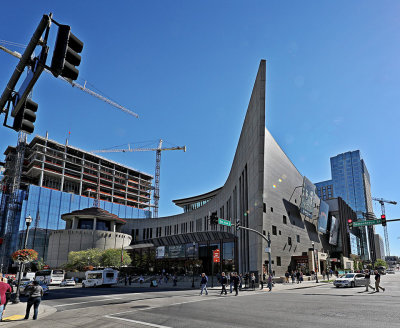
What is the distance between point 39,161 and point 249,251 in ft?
331

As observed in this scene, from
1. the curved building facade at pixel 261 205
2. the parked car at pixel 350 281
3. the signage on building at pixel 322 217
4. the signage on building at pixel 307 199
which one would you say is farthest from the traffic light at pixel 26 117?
the signage on building at pixel 322 217

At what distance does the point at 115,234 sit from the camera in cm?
8862

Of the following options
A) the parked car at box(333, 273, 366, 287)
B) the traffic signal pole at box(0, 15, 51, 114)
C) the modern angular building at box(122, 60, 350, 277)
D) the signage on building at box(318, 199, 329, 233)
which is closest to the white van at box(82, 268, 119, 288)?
the modern angular building at box(122, 60, 350, 277)

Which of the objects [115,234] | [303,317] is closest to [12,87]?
[303,317]

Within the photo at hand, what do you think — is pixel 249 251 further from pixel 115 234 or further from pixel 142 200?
pixel 142 200

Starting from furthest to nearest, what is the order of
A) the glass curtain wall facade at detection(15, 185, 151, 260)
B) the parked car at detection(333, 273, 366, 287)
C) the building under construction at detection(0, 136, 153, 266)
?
1. the building under construction at detection(0, 136, 153, 266)
2. the glass curtain wall facade at detection(15, 185, 151, 260)
3. the parked car at detection(333, 273, 366, 287)

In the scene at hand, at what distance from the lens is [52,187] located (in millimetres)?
130625

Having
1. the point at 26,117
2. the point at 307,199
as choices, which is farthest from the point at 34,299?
the point at 307,199

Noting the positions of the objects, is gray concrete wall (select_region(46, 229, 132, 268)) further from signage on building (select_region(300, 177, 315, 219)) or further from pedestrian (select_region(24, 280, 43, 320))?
pedestrian (select_region(24, 280, 43, 320))

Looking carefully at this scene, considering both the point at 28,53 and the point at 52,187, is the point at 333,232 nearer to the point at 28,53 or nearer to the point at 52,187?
the point at 28,53

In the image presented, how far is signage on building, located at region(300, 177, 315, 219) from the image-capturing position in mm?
62375

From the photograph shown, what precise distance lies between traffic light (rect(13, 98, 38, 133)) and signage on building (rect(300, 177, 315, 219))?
2359 inches

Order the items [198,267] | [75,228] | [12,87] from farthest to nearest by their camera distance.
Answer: [75,228]
[198,267]
[12,87]

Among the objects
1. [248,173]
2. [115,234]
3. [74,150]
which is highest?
[74,150]
